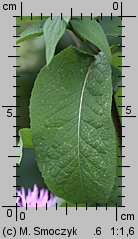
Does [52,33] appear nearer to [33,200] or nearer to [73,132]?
[73,132]

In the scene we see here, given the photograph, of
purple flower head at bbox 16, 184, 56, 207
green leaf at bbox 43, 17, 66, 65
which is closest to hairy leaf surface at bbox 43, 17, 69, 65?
green leaf at bbox 43, 17, 66, 65

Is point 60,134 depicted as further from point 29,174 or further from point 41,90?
point 29,174

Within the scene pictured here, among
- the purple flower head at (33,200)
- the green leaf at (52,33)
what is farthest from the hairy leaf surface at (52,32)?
the purple flower head at (33,200)

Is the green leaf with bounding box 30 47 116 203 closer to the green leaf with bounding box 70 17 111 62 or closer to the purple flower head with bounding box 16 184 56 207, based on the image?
the green leaf with bounding box 70 17 111 62

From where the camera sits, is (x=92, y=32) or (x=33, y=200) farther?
(x=33, y=200)

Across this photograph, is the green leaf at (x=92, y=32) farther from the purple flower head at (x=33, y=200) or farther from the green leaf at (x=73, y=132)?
the purple flower head at (x=33, y=200)

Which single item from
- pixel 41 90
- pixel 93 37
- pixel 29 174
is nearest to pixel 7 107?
pixel 41 90

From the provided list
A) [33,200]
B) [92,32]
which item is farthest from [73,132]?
[33,200]

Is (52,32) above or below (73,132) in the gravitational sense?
above
